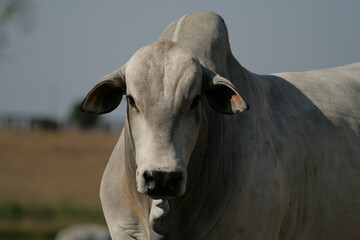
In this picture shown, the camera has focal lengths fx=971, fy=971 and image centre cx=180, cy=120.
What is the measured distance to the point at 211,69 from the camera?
6.31 metres

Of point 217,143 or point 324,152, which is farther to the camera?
point 324,152

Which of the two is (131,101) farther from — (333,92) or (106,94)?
(333,92)

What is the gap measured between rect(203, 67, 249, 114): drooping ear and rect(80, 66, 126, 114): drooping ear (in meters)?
0.51

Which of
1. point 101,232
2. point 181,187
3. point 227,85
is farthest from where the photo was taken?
point 101,232

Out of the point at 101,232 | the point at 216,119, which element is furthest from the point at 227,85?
the point at 101,232

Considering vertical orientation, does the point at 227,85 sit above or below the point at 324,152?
above

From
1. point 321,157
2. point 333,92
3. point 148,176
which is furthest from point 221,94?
point 333,92

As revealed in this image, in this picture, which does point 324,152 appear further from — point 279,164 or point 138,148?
point 138,148

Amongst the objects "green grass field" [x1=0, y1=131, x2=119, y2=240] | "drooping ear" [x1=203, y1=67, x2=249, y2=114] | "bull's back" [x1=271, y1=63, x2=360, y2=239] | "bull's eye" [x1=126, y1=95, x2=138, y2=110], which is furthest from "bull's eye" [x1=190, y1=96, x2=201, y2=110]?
"green grass field" [x1=0, y1=131, x2=119, y2=240]

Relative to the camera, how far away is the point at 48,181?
28.8 metres

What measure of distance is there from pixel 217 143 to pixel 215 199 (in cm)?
36

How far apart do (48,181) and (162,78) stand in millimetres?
23541

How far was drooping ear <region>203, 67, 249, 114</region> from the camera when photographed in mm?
5832

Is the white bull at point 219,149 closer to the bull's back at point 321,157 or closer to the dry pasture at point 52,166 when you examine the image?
the bull's back at point 321,157
